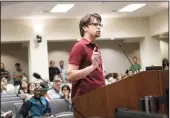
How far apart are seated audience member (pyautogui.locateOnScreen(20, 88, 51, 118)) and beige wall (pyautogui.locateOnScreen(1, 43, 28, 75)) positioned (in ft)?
23.1

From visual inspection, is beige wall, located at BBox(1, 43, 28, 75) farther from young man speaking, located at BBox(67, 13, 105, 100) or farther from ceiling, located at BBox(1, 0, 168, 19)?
young man speaking, located at BBox(67, 13, 105, 100)

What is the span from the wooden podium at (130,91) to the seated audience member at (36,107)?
2473 mm

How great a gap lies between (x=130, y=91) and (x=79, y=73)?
0.29 m

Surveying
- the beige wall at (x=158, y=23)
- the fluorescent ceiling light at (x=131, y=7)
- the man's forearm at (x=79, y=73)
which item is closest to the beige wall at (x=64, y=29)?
the beige wall at (x=158, y=23)

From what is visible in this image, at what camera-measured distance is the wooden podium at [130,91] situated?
1426 millimetres

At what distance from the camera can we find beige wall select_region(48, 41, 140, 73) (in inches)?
426

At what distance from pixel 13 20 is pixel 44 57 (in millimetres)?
1215

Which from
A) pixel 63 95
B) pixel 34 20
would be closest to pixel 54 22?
pixel 34 20

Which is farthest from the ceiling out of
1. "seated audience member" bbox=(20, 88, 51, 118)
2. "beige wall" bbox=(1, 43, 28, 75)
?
"seated audience member" bbox=(20, 88, 51, 118)

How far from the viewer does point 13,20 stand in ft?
29.0

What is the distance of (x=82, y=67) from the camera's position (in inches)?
69.9

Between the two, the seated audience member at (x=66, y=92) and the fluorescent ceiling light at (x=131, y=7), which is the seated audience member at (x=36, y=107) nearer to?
the seated audience member at (x=66, y=92)

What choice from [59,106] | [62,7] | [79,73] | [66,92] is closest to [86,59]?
[79,73]

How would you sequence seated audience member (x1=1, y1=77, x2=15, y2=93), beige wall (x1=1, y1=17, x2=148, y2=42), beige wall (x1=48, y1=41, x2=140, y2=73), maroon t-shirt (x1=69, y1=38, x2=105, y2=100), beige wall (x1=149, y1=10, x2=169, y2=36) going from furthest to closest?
beige wall (x1=48, y1=41, x2=140, y2=73) < beige wall (x1=149, y1=10, x2=169, y2=36) < beige wall (x1=1, y1=17, x2=148, y2=42) < seated audience member (x1=1, y1=77, x2=15, y2=93) < maroon t-shirt (x1=69, y1=38, x2=105, y2=100)
